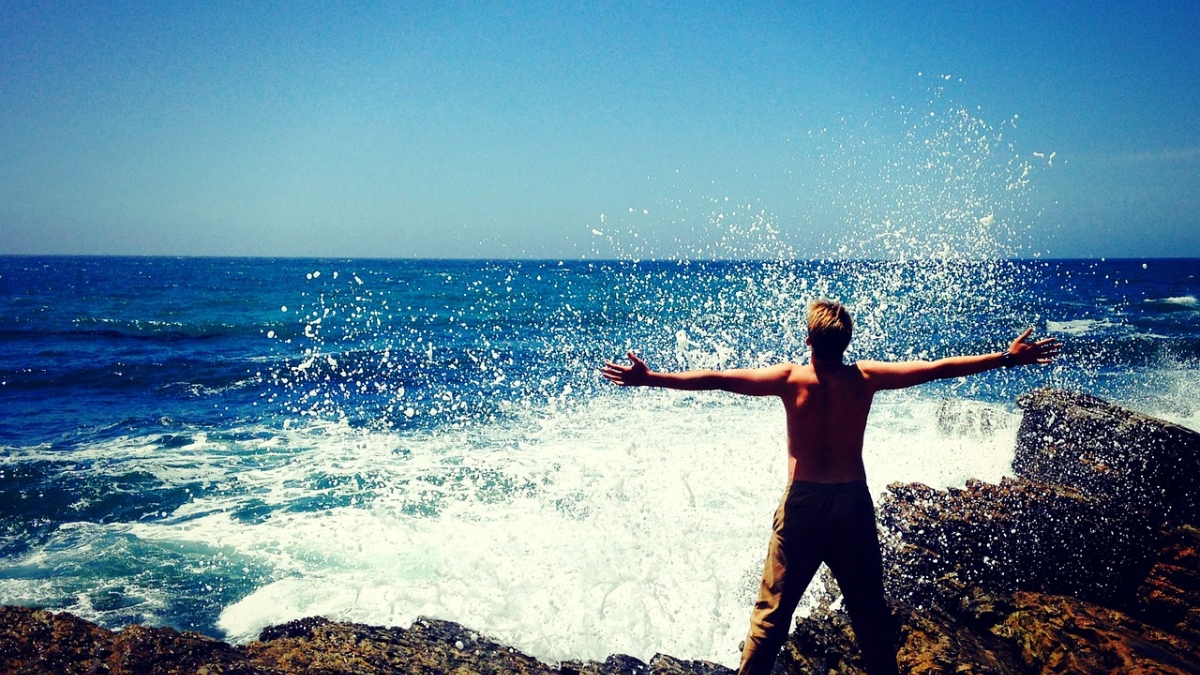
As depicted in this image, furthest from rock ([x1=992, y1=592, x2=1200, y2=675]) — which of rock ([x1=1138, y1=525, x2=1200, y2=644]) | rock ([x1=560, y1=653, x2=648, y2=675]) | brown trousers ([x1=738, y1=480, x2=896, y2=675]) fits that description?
rock ([x1=560, y1=653, x2=648, y2=675])

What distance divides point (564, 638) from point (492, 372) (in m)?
14.0

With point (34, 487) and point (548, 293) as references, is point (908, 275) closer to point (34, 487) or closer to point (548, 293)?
point (548, 293)

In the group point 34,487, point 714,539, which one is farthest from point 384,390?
point 714,539

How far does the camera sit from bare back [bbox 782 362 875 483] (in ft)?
9.97

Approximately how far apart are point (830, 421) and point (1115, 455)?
17.8 ft

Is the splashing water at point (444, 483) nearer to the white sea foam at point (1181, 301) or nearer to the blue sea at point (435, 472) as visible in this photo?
the blue sea at point (435, 472)

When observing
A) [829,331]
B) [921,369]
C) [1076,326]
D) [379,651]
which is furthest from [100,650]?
[1076,326]

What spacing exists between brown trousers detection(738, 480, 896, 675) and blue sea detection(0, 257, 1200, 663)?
2378 mm

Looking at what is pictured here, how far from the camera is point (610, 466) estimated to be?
10320mm

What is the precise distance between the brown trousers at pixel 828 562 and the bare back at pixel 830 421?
0.08 meters

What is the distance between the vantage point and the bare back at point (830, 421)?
3.04 m

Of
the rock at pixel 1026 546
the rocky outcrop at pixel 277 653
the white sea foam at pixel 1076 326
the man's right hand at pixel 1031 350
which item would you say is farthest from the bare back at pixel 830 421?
the white sea foam at pixel 1076 326

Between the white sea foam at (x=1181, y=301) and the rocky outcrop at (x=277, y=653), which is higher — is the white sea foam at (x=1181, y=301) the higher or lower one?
the higher one

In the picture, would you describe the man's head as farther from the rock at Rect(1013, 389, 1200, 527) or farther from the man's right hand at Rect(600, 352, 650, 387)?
the rock at Rect(1013, 389, 1200, 527)
